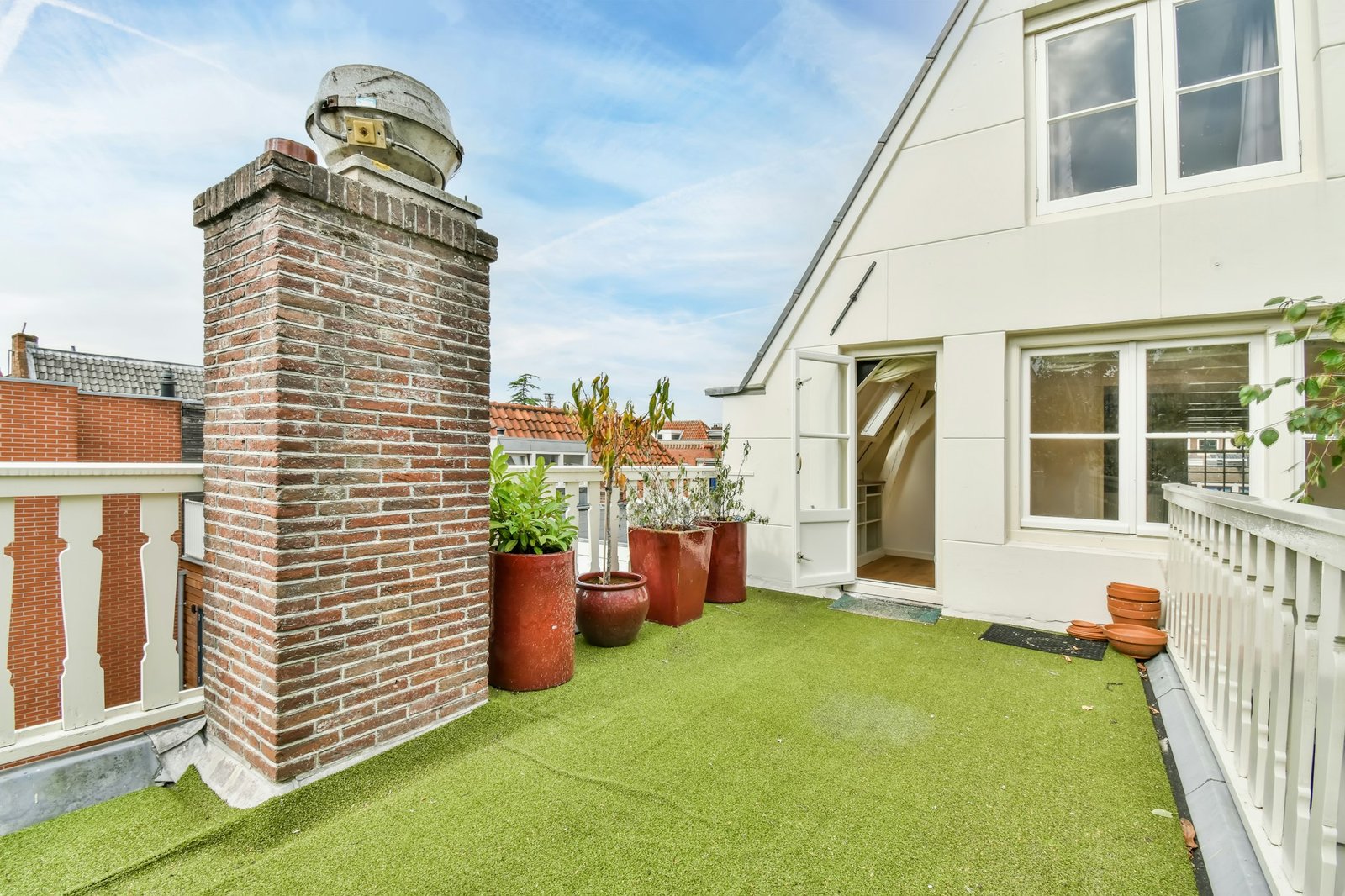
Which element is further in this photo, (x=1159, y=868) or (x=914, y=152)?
(x=914, y=152)

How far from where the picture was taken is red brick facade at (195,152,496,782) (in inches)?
78.1

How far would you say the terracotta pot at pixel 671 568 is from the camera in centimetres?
401

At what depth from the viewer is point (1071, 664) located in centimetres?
335

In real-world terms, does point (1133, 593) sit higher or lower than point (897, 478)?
lower

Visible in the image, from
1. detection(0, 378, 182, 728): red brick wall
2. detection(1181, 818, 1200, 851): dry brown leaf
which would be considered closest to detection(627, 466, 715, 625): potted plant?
detection(1181, 818, 1200, 851): dry brown leaf

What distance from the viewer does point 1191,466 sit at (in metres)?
3.78

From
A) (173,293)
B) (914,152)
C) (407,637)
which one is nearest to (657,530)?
(407,637)

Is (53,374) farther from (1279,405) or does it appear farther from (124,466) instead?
(1279,405)

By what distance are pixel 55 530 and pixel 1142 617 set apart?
15.3 meters

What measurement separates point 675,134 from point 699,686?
19.8 ft

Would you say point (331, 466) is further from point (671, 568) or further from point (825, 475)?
point (825, 475)

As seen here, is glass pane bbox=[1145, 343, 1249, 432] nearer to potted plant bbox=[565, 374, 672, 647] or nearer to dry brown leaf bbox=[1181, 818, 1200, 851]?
dry brown leaf bbox=[1181, 818, 1200, 851]

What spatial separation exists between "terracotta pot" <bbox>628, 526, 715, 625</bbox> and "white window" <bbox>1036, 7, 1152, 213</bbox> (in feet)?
11.7

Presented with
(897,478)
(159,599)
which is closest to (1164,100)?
(897,478)
